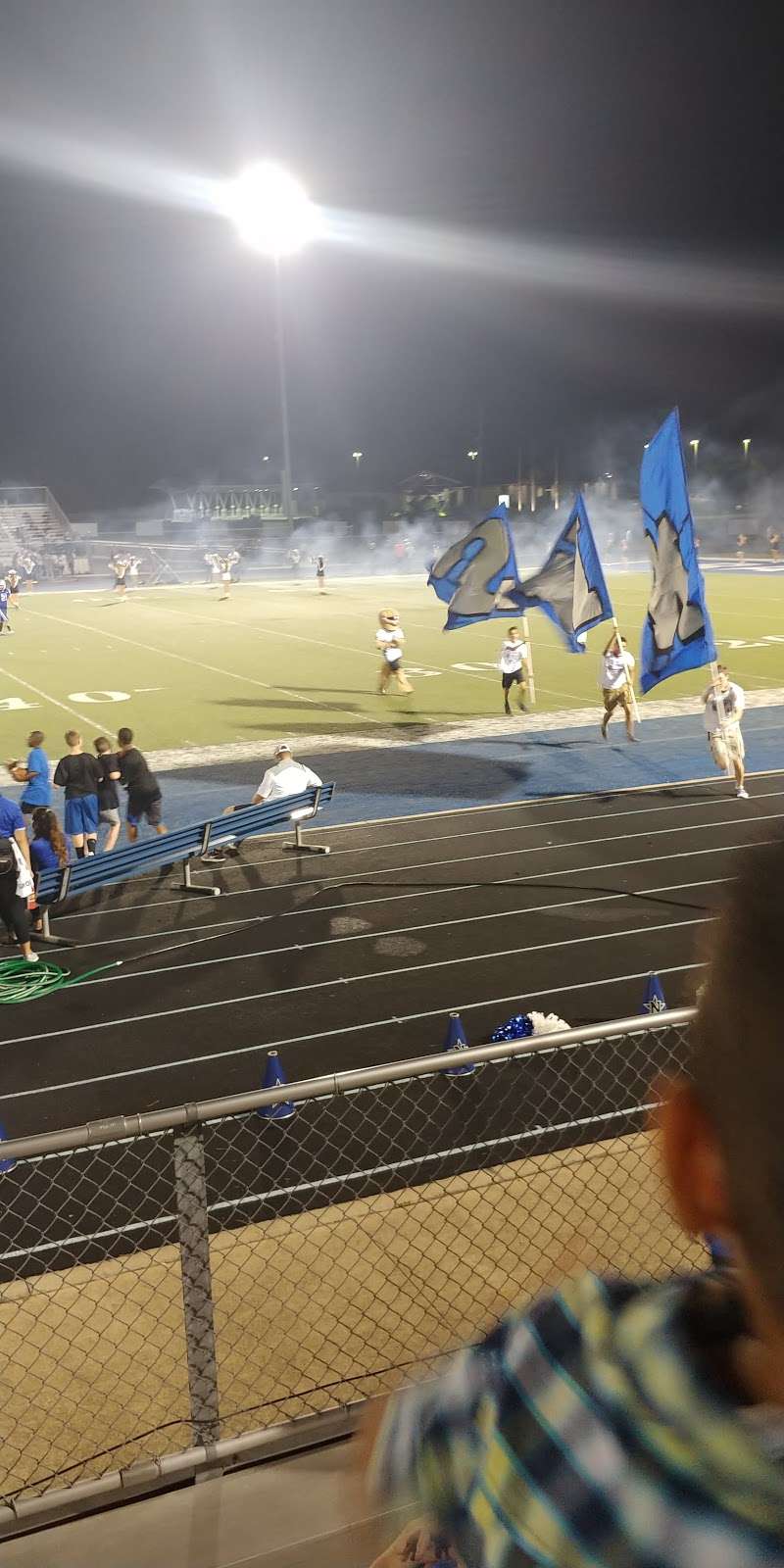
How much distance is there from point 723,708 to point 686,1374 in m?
14.6

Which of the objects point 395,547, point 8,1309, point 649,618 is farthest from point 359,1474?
point 395,547

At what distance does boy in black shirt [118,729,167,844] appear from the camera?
1442 centimetres

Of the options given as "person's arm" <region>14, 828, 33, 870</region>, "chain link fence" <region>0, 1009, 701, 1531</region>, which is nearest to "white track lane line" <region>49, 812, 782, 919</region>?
"person's arm" <region>14, 828, 33, 870</region>

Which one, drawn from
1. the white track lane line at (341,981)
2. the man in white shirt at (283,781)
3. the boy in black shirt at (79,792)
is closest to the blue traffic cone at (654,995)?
the white track lane line at (341,981)

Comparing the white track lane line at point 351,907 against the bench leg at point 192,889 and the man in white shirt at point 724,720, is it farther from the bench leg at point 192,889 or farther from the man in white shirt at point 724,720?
the man in white shirt at point 724,720

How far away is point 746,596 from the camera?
→ 43.9 metres

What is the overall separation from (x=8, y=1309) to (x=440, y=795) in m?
11.6

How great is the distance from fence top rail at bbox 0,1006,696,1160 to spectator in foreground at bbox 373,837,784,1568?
235 cm

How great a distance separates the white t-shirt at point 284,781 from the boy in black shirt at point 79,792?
190 centimetres

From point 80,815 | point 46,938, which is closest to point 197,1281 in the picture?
point 46,938

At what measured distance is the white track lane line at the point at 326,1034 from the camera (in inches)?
337

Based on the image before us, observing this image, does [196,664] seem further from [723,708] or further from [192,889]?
[192,889]

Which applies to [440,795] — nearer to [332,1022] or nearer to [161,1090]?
[332,1022]

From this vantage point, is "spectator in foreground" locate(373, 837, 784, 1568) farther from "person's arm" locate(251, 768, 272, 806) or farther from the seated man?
"person's arm" locate(251, 768, 272, 806)
